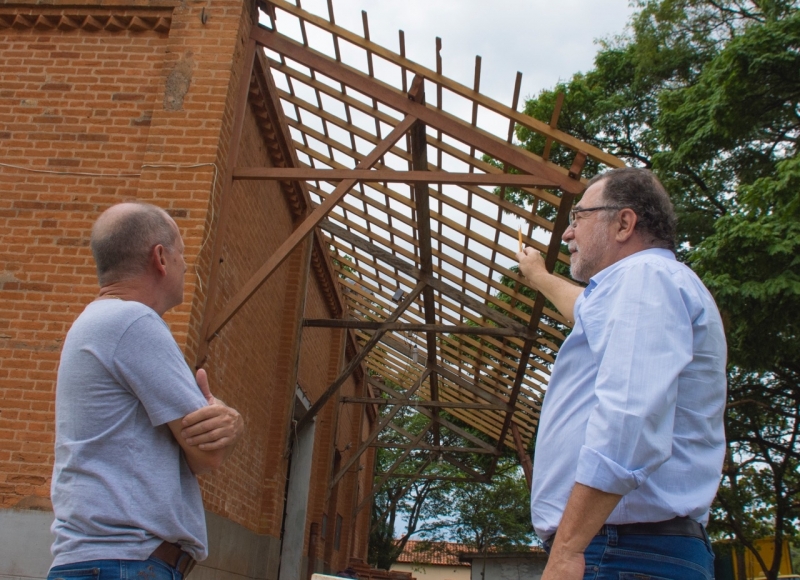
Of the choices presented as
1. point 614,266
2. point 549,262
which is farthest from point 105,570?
point 549,262

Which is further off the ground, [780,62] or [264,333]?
[780,62]

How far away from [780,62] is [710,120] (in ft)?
4.41

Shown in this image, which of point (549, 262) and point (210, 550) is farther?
point (549, 262)

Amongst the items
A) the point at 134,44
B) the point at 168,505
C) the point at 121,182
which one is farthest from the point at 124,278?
the point at 134,44

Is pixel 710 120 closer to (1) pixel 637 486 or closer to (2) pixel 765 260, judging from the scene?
(2) pixel 765 260

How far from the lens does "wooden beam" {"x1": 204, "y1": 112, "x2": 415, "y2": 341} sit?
6.04 m

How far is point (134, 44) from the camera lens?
6.58 meters

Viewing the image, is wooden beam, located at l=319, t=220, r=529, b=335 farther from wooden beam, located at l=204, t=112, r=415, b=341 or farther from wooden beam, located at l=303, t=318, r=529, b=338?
wooden beam, located at l=204, t=112, r=415, b=341

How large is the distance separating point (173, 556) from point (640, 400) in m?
1.16

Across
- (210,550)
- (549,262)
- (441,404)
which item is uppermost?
(549,262)

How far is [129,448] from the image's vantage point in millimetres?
1805

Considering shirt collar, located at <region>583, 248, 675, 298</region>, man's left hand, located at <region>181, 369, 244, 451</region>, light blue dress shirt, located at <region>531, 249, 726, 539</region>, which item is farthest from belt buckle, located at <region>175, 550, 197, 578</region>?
shirt collar, located at <region>583, 248, 675, 298</region>

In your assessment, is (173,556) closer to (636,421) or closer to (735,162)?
(636,421)

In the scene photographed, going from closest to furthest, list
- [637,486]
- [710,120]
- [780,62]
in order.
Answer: [637,486]
[780,62]
[710,120]
